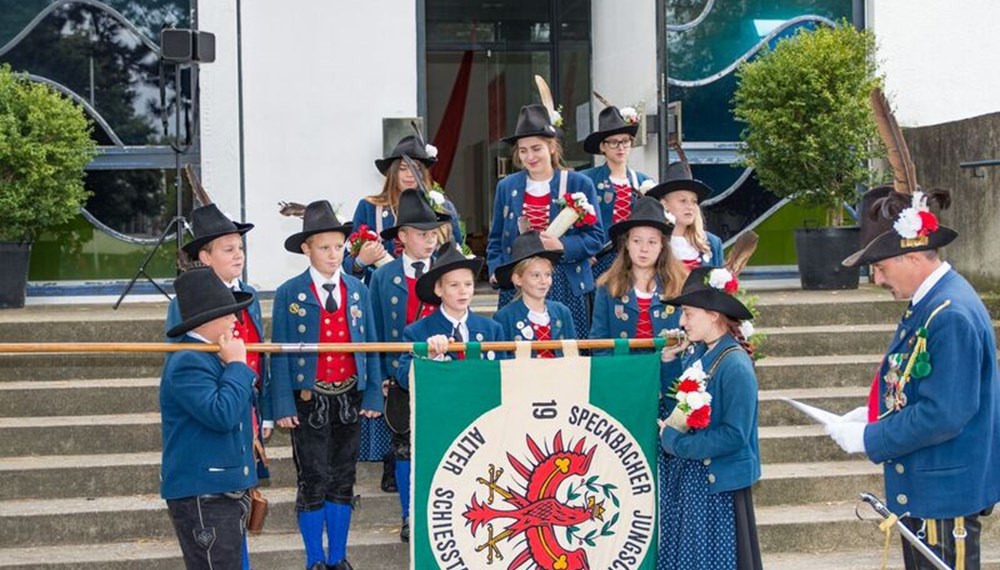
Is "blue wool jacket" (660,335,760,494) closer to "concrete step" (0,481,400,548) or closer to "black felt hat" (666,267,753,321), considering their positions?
"black felt hat" (666,267,753,321)

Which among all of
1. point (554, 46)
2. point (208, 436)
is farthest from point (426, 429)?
point (554, 46)

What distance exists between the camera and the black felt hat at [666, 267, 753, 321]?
5.54 metres

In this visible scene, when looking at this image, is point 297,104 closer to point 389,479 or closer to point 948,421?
point 389,479

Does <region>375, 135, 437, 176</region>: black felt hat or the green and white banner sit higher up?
<region>375, 135, 437, 176</region>: black felt hat

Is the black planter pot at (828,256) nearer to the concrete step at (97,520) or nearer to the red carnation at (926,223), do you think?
the concrete step at (97,520)

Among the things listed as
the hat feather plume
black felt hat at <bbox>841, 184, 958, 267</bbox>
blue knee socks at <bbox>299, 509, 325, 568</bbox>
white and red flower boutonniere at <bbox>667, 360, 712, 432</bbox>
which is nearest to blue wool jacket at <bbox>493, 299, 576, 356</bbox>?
blue knee socks at <bbox>299, 509, 325, 568</bbox>

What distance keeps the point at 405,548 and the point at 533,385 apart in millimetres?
1812

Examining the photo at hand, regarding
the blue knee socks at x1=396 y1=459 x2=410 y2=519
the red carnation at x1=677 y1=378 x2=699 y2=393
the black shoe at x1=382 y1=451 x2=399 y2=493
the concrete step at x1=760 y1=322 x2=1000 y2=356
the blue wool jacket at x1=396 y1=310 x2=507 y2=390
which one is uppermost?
the blue wool jacket at x1=396 y1=310 x2=507 y2=390

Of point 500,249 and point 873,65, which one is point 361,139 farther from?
point 873,65

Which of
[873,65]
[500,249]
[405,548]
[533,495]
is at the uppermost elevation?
[873,65]

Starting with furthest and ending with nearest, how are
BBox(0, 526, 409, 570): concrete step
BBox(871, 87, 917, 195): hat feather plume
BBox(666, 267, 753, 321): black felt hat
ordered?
BBox(0, 526, 409, 570): concrete step
BBox(666, 267, 753, 321): black felt hat
BBox(871, 87, 917, 195): hat feather plume

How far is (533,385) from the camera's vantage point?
19.7 ft

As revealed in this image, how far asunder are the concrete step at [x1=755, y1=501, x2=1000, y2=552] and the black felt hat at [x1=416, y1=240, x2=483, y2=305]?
2291 millimetres

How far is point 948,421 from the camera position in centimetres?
482
